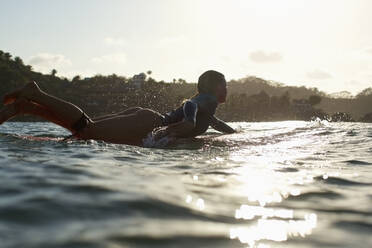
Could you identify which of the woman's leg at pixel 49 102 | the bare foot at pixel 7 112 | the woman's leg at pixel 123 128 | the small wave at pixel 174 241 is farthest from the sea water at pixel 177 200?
the woman's leg at pixel 123 128

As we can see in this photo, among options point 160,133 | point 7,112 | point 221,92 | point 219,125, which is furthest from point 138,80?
point 7,112

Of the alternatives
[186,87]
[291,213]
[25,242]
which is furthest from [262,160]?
[186,87]

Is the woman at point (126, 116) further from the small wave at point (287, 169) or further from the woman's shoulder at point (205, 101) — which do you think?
the small wave at point (287, 169)

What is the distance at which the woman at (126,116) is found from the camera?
6199 millimetres

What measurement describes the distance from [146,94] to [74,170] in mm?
58839

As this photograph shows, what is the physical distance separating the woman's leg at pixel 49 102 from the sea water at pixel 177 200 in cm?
121

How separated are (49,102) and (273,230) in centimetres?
504

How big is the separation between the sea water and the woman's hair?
2.47 m

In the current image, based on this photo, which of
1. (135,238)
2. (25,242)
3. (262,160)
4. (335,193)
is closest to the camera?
(25,242)

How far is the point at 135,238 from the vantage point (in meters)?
1.95

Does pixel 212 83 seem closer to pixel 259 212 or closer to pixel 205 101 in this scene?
pixel 205 101

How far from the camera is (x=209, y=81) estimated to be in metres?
7.57

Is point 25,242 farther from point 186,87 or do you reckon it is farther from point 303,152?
point 186,87

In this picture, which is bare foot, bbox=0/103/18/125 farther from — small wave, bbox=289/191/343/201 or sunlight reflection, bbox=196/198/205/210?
small wave, bbox=289/191/343/201
